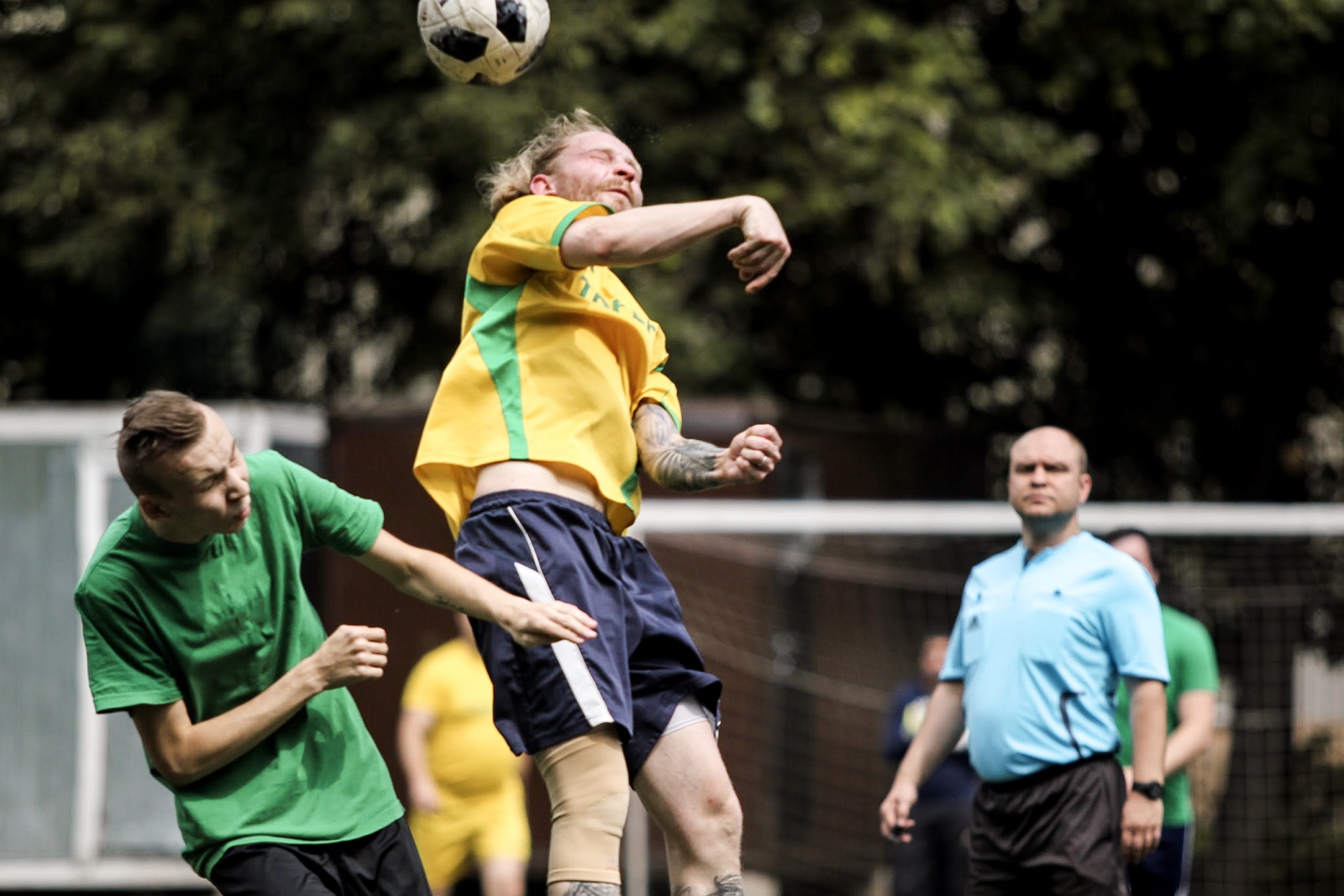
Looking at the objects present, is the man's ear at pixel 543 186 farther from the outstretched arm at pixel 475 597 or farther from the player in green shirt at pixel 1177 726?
the player in green shirt at pixel 1177 726

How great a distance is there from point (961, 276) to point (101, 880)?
707 centimetres

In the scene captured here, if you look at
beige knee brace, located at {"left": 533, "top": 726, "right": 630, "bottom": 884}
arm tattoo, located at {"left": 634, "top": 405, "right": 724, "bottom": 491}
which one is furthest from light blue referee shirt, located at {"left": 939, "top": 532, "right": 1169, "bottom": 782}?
beige knee brace, located at {"left": 533, "top": 726, "right": 630, "bottom": 884}

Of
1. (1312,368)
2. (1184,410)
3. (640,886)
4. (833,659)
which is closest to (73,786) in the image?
(640,886)

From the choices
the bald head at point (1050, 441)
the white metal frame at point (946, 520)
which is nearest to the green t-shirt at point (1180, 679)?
the bald head at point (1050, 441)

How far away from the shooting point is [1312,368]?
13133 millimetres

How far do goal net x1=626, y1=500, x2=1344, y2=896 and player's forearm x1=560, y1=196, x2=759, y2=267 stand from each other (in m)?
7.09

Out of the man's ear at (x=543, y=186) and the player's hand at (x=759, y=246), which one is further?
the man's ear at (x=543, y=186)

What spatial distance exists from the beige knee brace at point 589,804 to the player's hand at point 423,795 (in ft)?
17.8

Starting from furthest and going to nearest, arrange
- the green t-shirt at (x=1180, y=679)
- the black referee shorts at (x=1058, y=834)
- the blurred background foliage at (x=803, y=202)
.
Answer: the blurred background foliage at (x=803, y=202)
the green t-shirt at (x=1180, y=679)
the black referee shorts at (x=1058, y=834)

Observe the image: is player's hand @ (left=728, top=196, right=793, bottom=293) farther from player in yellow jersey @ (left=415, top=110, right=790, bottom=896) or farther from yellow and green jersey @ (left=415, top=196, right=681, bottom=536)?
yellow and green jersey @ (left=415, top=196, right=681, bottom=536)

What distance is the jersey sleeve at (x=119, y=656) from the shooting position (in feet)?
12.3

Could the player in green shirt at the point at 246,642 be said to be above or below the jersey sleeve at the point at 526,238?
below

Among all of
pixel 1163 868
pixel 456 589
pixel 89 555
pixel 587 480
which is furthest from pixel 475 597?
pixel 89 555

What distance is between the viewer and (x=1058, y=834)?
17.7 feet
